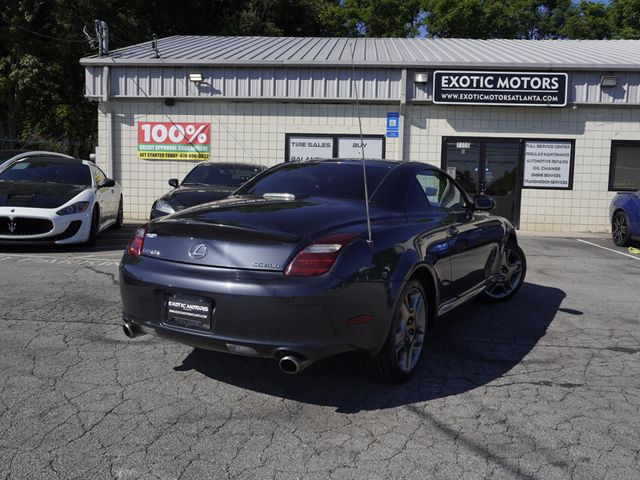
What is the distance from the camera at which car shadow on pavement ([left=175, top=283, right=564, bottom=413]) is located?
378 cm

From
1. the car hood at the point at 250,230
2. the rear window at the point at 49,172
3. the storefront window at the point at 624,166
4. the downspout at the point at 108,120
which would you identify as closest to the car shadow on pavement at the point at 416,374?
the car hood at the point at 250,230

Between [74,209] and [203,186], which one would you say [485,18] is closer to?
[203,186]

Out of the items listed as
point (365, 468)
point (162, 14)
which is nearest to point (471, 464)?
point (365, 468)

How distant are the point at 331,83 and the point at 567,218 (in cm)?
641

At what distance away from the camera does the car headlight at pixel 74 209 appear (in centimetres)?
859

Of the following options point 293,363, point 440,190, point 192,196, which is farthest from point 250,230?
point 192,196

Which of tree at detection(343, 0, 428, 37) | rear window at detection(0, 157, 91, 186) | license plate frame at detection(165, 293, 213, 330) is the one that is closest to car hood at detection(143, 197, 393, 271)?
license plate frame at detection(165, 293, 213, 330)

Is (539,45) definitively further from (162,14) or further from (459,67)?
(162,14)

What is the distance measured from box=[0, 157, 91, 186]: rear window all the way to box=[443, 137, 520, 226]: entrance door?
326 inches

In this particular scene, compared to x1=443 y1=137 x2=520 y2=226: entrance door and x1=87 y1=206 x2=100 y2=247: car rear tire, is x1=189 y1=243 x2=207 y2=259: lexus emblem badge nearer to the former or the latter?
x1=87 y1=206 x2=100 y2=247: car rear tire

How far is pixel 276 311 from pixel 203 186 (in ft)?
21.8

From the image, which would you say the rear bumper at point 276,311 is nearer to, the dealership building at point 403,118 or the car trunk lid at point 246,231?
the car trunk lid at point 246,231

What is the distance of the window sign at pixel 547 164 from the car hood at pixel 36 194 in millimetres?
10008

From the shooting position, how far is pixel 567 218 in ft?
48.2
